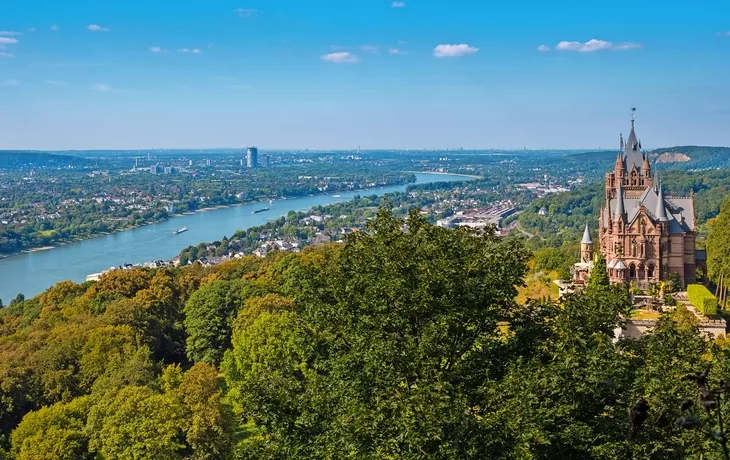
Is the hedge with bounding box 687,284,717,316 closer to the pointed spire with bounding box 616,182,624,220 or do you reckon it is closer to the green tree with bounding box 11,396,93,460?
the pointed spire with bounding box 616,182,624,220

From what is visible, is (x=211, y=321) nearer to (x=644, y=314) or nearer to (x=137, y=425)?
(x=137, y=425)

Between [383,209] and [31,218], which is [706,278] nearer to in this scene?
[383,209]

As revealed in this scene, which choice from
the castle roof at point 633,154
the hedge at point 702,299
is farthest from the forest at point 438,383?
the castle roof at point 633,154

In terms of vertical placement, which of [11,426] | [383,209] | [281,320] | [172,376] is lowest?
[11,426]

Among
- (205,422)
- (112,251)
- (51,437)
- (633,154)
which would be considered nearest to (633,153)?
(633,154)

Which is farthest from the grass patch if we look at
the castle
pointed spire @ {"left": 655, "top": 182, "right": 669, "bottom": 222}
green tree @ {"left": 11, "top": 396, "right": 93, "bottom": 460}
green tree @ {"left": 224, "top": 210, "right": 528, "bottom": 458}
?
green tree @ {"left": 11, "top": 396, "right": 93, "bottom": 460}

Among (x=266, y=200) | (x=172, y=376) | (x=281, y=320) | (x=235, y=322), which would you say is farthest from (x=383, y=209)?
(x=266, y=200)

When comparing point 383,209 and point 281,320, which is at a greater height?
point 383,209

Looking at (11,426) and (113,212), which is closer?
(11,426)

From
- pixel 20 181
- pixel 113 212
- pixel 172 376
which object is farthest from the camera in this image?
pixel 20 181
